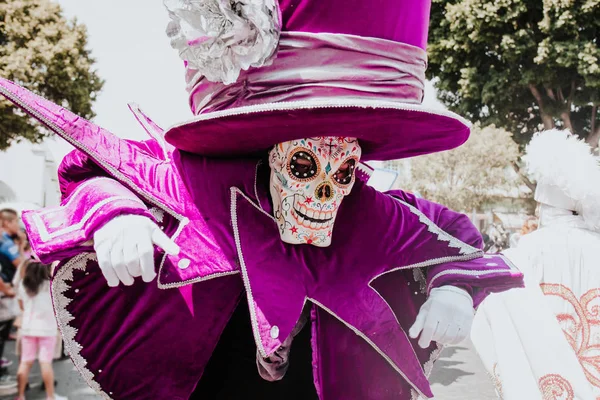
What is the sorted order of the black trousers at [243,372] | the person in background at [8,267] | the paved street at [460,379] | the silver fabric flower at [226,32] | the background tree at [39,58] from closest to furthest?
the silver fabric flower at [226,32]
the black trousers at [243,372]
the person in background at [8,267]
the paved street at [460,379]
the background tree at [39,58]

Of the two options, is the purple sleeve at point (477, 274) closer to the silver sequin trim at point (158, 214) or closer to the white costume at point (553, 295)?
the silver sequin trim at point (158, 214)

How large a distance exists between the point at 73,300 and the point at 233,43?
0.78 metres

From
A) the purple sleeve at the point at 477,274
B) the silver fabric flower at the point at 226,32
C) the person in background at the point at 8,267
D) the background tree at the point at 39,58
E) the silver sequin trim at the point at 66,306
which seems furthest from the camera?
the background tree at the point at 39,58

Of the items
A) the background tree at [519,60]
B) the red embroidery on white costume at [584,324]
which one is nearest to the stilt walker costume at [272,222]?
the red embroidery on white costume at [584,324]

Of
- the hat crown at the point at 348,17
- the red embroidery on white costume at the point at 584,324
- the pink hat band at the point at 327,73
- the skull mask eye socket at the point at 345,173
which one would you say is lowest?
the red embroidery on white costume at the point at 584,324

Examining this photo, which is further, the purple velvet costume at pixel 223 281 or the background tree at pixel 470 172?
the background tree at pixel 470 172

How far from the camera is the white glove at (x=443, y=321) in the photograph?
1467mm

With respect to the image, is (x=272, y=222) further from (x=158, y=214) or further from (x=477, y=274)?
(x=477, y=274)

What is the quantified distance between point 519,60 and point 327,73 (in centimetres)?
1499

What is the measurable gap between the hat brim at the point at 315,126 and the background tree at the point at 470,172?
1803 cm

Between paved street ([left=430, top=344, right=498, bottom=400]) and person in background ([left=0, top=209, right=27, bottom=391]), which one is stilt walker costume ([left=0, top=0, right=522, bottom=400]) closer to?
paved street ([left=430, top=344, right=498, bottom=400])

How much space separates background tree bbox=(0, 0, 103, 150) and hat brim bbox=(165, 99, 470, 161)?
13.2 m

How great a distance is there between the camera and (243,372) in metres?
1.73

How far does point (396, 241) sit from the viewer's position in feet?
5.36
